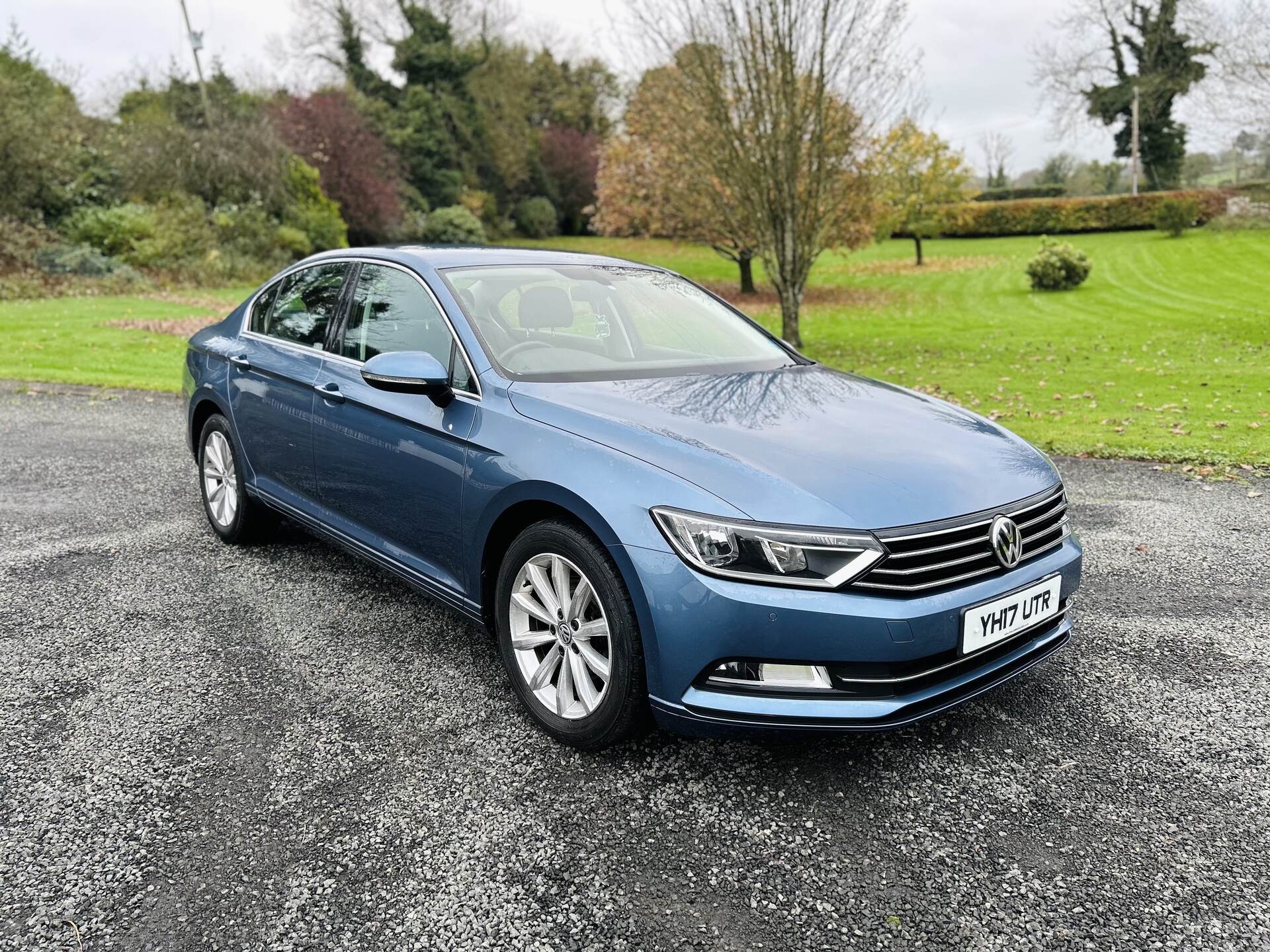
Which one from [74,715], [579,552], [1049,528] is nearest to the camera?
Answer: [579,552]

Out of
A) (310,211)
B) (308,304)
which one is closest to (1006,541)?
(308,304)

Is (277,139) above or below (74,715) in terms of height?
above

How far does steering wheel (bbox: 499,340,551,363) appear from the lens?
3545 millimetres

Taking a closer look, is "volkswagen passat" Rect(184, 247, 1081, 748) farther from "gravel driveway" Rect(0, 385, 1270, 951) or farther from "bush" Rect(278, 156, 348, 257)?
"bush" Rect(278, 156, 348, 257)

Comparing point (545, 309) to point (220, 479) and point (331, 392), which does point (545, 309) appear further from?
point (220, 479)

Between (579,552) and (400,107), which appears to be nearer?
(579,552)

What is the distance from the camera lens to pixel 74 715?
11.1 ft

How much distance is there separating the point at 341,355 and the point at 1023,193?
57326 mm

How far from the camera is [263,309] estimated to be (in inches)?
201

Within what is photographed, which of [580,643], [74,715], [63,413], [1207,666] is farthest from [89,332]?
[1207,666]

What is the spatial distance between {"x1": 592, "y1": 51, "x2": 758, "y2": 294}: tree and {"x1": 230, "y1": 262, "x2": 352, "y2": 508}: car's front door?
8768mm

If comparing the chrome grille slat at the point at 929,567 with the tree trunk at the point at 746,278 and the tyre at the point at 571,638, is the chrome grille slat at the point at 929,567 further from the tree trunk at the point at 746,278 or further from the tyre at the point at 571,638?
the tree trunk at the point at 746,278

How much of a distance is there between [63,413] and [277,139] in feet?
73.8

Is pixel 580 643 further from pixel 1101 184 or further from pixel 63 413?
pixel 1101 184
